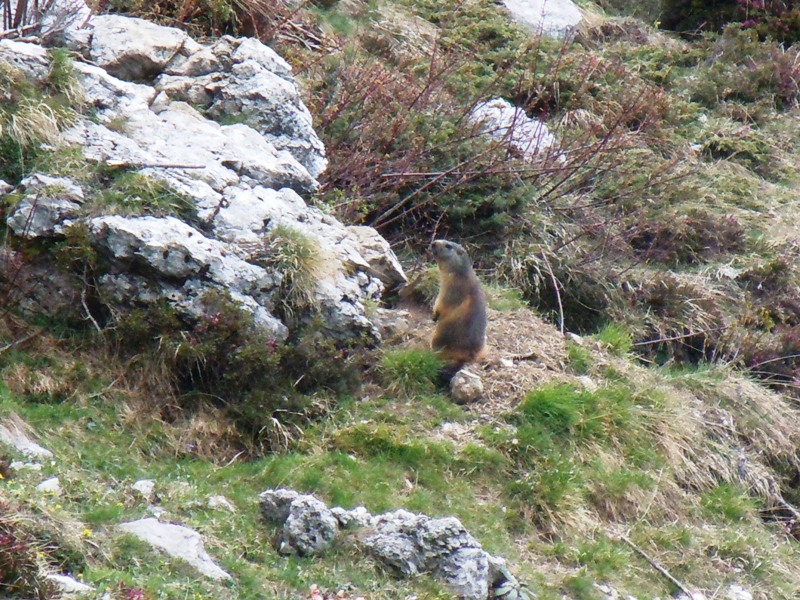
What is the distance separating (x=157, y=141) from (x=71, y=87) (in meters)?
0.76

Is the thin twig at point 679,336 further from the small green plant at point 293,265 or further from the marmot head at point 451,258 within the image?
the small green plant at point 293,265

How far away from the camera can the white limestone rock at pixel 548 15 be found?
51.7ft

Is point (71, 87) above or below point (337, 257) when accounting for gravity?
above

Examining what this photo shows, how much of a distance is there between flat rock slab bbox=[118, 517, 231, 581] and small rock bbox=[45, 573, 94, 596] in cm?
69

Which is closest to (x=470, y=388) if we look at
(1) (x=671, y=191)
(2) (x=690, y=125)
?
(1) (x=671, y=191)

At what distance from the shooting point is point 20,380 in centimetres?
736

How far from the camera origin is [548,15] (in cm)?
1606

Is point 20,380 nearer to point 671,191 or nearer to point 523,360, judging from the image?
point 523,360

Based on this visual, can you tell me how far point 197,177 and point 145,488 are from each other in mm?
2700

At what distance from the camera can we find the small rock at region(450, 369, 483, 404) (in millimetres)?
8703

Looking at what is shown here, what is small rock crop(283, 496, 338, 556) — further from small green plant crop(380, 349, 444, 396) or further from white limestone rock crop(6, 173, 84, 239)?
white limestone rock crop(6, 173, 84, 239)

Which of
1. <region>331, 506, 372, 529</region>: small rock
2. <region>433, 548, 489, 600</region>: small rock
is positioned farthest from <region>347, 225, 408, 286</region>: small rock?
<region>433, 548, 489, 600</region>: small rock

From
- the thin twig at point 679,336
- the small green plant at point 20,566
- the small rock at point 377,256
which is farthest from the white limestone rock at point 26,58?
the thin twig at point 679,336

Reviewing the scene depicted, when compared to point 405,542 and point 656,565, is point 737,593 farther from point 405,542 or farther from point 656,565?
point 405,542
